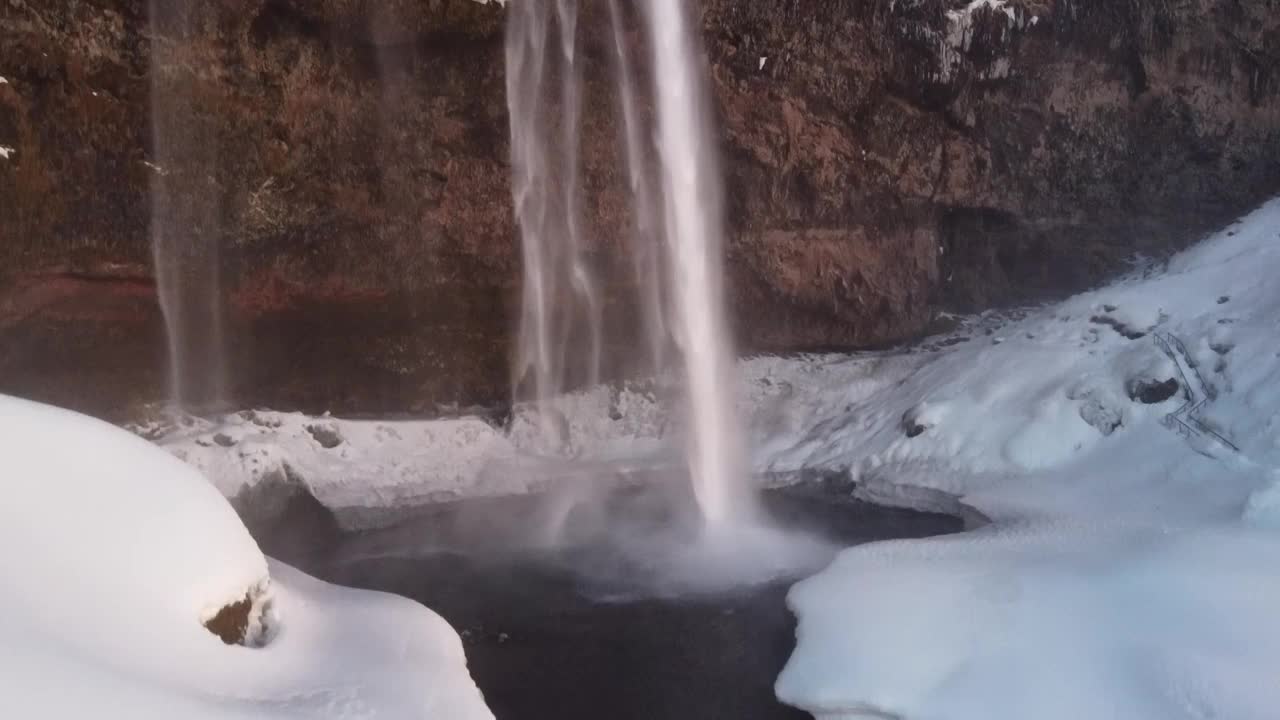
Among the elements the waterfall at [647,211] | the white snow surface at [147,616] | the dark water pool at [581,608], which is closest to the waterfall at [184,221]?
the dark water pool at [581,608]

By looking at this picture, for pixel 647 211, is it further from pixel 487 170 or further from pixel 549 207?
pixel 487 170

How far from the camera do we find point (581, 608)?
8438 mm

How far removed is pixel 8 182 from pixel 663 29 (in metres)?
8.19

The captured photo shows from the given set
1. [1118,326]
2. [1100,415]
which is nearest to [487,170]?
[1100,415]

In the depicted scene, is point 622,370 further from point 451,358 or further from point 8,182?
point 8,182

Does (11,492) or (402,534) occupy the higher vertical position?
(11,492)

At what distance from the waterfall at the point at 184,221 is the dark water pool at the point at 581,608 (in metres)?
2.70

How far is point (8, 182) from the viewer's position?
11.5 metres

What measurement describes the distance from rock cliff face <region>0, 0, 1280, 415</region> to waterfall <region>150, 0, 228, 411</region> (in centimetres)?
5

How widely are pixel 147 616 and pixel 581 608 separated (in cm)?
402

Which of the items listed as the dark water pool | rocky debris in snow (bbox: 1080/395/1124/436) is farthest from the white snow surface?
rocky debris in snow (bbox: 1080/395/1124/436)

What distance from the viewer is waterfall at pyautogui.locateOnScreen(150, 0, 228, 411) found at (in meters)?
11.6

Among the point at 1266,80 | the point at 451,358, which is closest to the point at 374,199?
the point at 451,358

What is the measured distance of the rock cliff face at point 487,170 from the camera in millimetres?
11883
